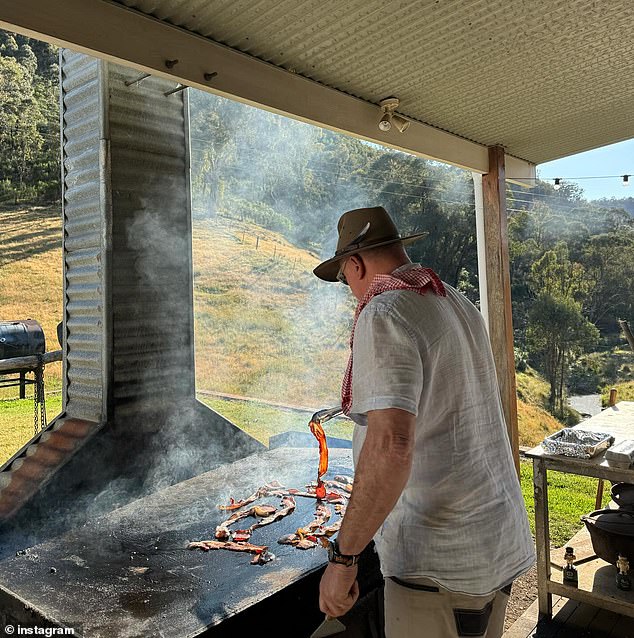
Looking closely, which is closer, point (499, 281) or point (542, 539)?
point (542, 539)

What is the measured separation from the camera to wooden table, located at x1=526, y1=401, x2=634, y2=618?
105 inches

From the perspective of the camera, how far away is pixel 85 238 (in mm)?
3312

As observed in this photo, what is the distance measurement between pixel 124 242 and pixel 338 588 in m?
2.51

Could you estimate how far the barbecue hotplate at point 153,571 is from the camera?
155cm

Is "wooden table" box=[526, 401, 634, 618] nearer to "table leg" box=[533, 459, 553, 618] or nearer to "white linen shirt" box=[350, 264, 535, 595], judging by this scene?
"table leg" box=[533, 459, 553, 618]

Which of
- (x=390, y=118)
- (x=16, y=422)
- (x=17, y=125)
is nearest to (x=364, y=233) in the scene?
(x=390, y=118)

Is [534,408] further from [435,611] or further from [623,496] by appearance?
[435,611]

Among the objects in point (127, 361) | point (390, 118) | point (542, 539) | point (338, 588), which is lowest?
point (542, 539)

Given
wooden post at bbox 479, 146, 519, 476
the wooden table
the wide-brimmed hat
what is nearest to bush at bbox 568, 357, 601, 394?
wooden post at bbox 479, 146, 519, 476

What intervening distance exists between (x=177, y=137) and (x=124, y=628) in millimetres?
2892

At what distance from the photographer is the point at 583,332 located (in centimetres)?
878

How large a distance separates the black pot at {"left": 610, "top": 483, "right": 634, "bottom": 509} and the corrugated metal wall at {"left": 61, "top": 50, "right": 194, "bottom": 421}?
2.59 metres

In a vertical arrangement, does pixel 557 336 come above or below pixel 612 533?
above

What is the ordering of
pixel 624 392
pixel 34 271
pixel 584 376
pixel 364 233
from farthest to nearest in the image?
1. pixel 584 376
2. pixel 624 392
3. pixel 34 271
4. pixel 364 233
